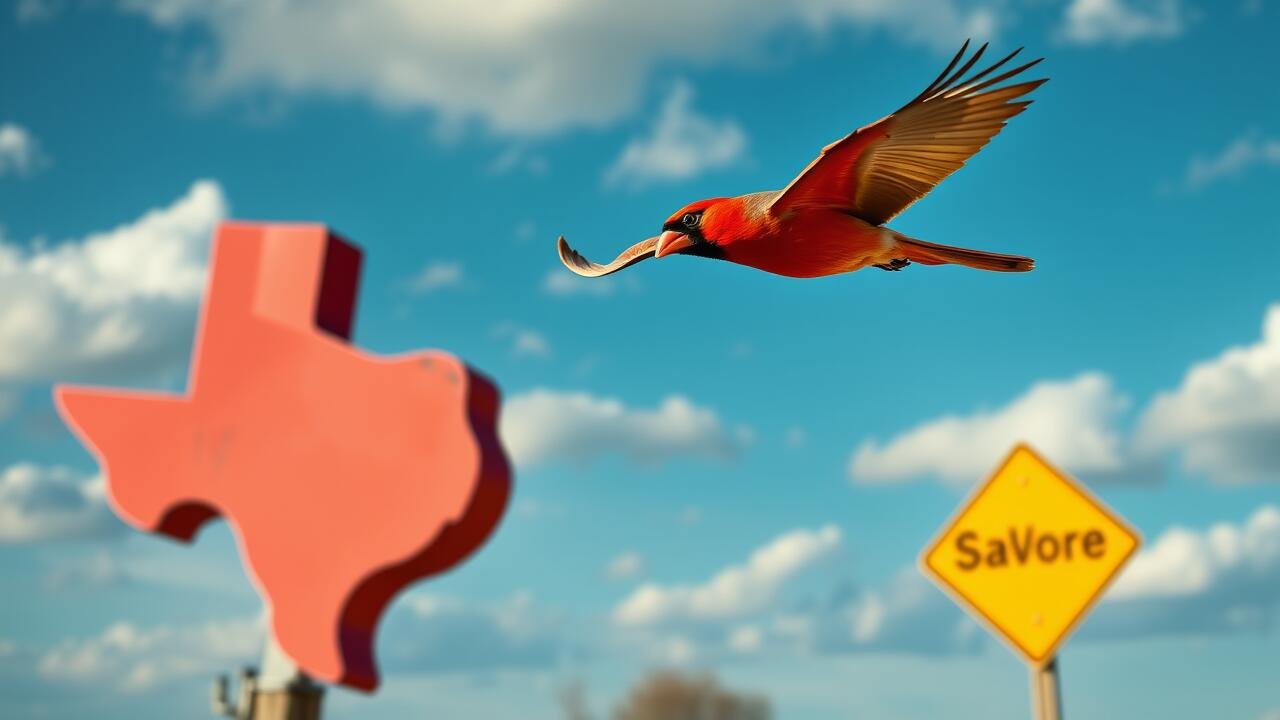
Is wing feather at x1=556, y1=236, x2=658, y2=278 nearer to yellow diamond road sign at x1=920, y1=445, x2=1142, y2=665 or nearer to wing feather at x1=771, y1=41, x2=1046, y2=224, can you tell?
wing feather at x1=771, y1=41, x2=1046, y2=224

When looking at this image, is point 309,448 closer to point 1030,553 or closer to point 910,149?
point 1030,553

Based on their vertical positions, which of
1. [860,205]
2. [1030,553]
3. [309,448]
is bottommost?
[860,205]

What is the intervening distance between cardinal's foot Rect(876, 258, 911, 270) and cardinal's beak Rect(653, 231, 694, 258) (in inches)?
7.5

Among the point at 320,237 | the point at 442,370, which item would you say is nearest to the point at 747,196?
the point at 442,370

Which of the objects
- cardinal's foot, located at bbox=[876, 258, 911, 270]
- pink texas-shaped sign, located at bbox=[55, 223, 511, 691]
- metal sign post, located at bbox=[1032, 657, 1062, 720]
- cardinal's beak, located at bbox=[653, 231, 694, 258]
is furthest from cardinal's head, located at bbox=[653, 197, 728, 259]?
pink texas-shaped sign, located at bbox=[55, 223, 511, 691]

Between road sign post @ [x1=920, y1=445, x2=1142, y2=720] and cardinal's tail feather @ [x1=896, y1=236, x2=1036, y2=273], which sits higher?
road sign post @ [x1=920, y1=445, x2=1142, y2=720]

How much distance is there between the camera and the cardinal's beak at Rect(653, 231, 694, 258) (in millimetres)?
1044

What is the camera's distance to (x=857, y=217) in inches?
47.3

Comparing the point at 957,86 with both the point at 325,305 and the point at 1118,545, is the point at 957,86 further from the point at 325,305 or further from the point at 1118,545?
the point at 325,305

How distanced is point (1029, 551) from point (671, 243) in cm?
374

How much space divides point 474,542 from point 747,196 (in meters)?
5.84

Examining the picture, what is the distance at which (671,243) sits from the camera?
1.07 metres

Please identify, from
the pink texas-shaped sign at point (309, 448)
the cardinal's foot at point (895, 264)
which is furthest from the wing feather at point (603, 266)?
the pink texas-shaped sign at point (309, 448)

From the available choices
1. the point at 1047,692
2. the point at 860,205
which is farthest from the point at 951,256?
the point at 1047,692
